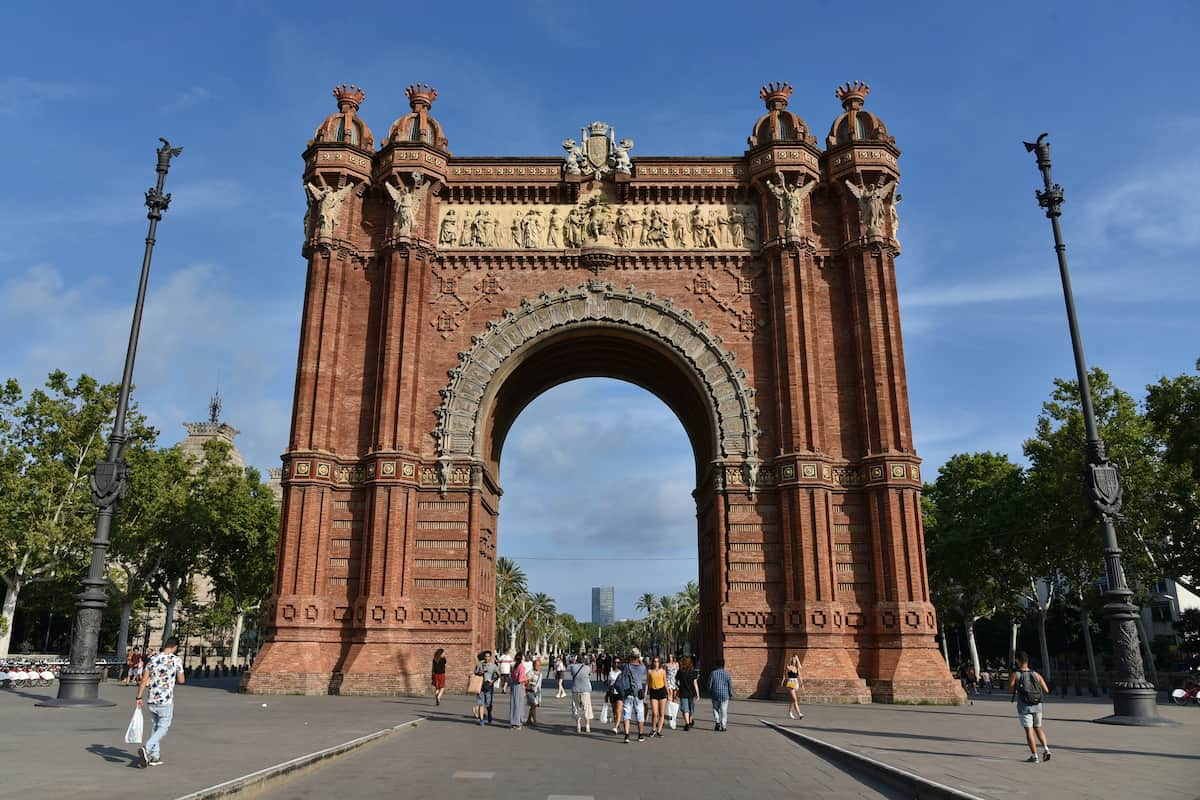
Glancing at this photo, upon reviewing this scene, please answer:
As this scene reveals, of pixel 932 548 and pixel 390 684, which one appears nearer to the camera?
pixel 390 684

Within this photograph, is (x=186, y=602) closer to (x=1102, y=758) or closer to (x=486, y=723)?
(x=486, y=723)

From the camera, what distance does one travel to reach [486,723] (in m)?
17.0

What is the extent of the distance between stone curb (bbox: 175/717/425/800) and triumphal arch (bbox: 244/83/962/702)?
41.4 feet

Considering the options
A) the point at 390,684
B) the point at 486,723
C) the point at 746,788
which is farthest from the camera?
the point at 390,684

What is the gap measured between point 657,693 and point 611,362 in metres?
17.0

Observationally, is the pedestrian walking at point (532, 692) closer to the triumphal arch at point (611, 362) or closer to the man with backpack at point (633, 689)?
the man with backpack at point (633, 689)

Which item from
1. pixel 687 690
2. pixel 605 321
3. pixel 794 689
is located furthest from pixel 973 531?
pixel 687 690

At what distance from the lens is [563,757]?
1198 centimetres

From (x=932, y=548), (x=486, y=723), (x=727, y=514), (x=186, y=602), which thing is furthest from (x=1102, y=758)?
(x=186, y=602)

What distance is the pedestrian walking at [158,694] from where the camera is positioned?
959cm

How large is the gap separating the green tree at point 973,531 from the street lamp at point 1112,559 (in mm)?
22836

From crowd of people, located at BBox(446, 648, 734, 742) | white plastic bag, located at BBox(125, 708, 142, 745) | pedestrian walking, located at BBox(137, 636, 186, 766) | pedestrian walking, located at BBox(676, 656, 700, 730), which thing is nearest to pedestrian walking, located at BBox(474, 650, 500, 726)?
crowd of people, located at BBox(446, 648, 734, 742)

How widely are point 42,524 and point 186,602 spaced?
2046 centimetres

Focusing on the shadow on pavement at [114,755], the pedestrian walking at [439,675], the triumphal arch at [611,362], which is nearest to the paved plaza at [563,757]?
the shadow on pavement at [114,755]
